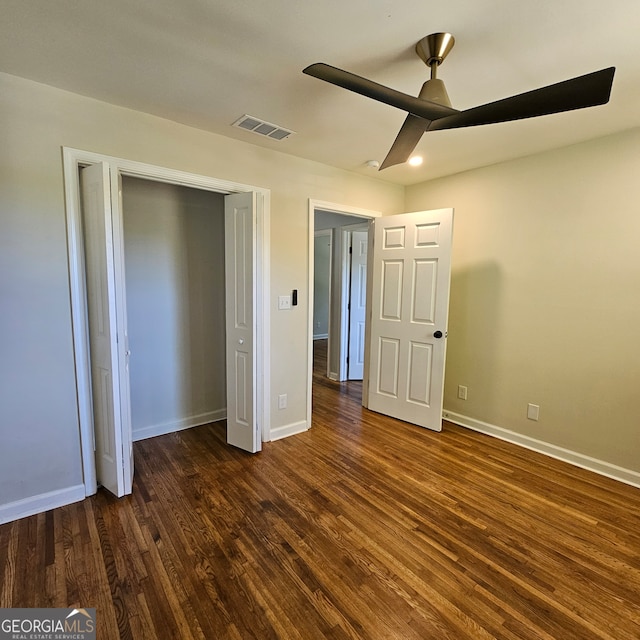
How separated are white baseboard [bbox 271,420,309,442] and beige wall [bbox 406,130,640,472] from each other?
5.13 ft

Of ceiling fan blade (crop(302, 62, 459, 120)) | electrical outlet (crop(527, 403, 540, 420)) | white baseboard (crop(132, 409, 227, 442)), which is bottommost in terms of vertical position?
white baseboard (crop(132, 409, 227, 442))

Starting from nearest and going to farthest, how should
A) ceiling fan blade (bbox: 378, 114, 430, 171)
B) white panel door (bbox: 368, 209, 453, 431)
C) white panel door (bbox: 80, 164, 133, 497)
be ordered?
ceiling fan blade (bbox: 378, 114, 430, 171) → white panel door (bbox: 80, 164, 133, 497) → white panel door (bbox: 368, 209, 453, 431)

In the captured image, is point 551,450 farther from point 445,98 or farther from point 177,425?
point 177,425

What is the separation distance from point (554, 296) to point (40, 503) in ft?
12.9

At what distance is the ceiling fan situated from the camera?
50.7 inches

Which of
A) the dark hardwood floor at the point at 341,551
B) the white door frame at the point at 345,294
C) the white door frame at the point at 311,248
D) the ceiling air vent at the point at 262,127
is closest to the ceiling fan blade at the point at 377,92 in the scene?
the ceiling air vent at the point at 262,127

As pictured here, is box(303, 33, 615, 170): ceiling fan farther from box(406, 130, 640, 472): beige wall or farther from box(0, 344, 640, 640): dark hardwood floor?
box(0, 344, 640, 640): dark hardwood floor

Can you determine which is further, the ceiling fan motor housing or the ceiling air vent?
the ceiling air vent

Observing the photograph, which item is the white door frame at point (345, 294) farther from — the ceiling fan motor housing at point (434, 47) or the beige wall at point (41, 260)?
the ceiling fan motor housing at point (434, 47)

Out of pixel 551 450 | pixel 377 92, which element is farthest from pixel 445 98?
pixel 551 450

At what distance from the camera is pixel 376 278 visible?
3.77 metres

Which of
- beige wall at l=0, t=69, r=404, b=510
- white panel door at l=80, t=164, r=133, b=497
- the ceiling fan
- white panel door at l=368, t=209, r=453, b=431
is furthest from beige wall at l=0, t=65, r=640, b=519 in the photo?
the ceiling fan

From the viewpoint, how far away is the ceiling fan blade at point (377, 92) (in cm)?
135

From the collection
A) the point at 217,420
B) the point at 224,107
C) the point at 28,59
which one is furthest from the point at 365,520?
the point at 28,59
